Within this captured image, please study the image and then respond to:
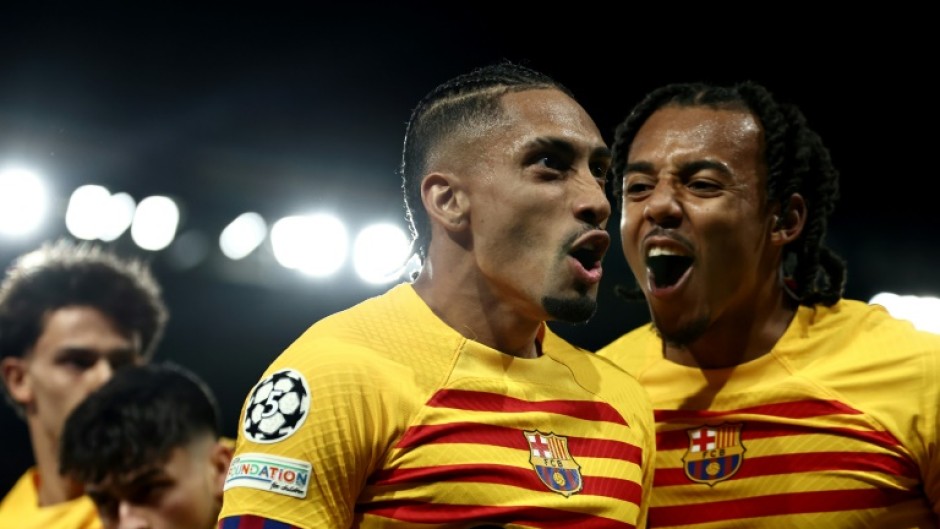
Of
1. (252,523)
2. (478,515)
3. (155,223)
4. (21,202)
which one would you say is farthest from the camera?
(155,223)

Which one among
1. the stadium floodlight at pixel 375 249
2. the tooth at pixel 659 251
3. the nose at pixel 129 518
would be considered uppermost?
the stadium floodlight at pixel 375 249

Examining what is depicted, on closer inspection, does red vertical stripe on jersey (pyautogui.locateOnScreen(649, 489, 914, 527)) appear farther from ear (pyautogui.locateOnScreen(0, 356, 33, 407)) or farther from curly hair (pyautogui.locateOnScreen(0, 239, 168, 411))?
ear (pyautogui.locateOnScreen(0, 356, 33, 407))

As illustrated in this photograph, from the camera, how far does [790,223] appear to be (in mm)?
2842

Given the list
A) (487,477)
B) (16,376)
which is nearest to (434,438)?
(487,477)

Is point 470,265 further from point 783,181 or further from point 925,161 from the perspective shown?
point 925,161

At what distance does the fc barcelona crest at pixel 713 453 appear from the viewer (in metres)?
2.47

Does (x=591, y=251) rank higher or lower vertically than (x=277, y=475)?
higher

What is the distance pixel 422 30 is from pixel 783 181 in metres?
3.02

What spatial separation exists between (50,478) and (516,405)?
230cm

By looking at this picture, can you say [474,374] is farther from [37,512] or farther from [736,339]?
[37,512]

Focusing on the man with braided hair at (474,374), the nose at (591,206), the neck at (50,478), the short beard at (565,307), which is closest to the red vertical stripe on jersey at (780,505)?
the man with braided hair at (474,374)

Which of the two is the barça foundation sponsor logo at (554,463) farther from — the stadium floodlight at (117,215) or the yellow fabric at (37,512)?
the stadium floodlight at (117,215)

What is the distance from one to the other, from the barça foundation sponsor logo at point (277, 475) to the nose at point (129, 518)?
124cm

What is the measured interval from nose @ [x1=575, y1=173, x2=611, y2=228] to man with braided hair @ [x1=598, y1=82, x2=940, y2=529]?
0.49 meters
